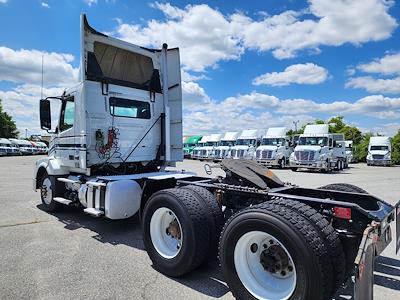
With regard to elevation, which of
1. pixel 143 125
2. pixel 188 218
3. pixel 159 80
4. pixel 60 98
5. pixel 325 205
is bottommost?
pixel 188 218

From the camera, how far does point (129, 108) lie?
7.46 metres

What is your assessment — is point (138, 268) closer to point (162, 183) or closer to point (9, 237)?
point (162, 183)

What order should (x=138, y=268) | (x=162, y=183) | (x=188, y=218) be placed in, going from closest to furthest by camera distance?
(x=188, y=218)
(x=138, y=268)
(x=162, y=183)

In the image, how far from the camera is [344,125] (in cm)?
6375

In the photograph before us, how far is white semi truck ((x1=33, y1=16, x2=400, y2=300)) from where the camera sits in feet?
9.96

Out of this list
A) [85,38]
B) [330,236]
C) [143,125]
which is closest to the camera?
[330,236]

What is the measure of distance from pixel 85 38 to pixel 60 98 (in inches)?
70.0

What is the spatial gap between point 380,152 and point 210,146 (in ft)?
61.2

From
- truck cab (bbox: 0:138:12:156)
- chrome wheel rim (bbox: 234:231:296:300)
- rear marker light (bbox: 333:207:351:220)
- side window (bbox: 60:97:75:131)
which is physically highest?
side window (bbox: 60:97:75:131)

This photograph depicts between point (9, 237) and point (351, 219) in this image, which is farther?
point (9, 237)

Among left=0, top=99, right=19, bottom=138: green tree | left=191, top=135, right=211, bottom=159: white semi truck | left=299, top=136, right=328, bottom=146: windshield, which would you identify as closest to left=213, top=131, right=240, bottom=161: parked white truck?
left=191, top=135, right=211, bottom=159: white semi truck

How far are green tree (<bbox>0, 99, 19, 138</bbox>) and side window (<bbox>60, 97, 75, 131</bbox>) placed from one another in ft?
216

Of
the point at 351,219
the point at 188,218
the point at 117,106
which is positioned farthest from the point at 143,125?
the point at 351,219

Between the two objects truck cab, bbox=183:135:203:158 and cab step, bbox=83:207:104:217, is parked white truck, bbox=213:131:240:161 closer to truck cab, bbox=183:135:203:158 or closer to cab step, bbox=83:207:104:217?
truck cab, bbox=183:135:203:158
